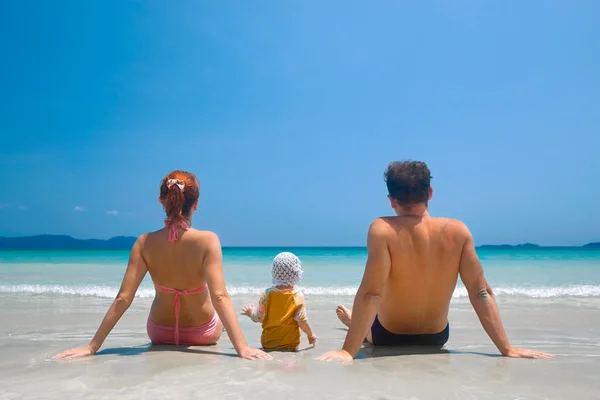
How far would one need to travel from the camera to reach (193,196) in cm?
400

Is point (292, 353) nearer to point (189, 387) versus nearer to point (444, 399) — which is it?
point (189, 387)

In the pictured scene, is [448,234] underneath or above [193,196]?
underneath

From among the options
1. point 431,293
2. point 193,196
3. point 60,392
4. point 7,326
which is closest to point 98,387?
point 60,392

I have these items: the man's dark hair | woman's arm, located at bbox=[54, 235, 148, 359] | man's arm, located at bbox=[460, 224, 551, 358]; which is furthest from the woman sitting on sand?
man's arm, located at bbox=[460, 224, 551, 358]

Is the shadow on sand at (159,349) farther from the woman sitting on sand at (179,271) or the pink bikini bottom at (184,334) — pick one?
the woman sitting on sand at (179,271)

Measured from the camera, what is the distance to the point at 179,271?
3.96 metres

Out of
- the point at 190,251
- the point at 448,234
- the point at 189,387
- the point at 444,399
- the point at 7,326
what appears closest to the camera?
the point at 444,399

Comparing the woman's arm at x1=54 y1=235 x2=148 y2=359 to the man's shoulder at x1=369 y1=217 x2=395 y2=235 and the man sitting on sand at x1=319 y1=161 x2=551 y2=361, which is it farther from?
the man's shoulder at x1=369 y1=217 x2=395 y2=235

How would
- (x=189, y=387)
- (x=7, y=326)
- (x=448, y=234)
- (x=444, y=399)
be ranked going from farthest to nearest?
(x=7, y=326), (x=448, y=234), (x=189, y=387), (x=444, y=399)

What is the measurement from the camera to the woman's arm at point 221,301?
362 cm

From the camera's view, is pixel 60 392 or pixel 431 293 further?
pixel 431 293

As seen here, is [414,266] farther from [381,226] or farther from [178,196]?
[178,196]

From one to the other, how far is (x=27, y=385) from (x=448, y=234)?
10.0 ft

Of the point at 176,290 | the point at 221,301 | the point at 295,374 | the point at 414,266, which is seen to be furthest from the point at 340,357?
the point at 176,290
